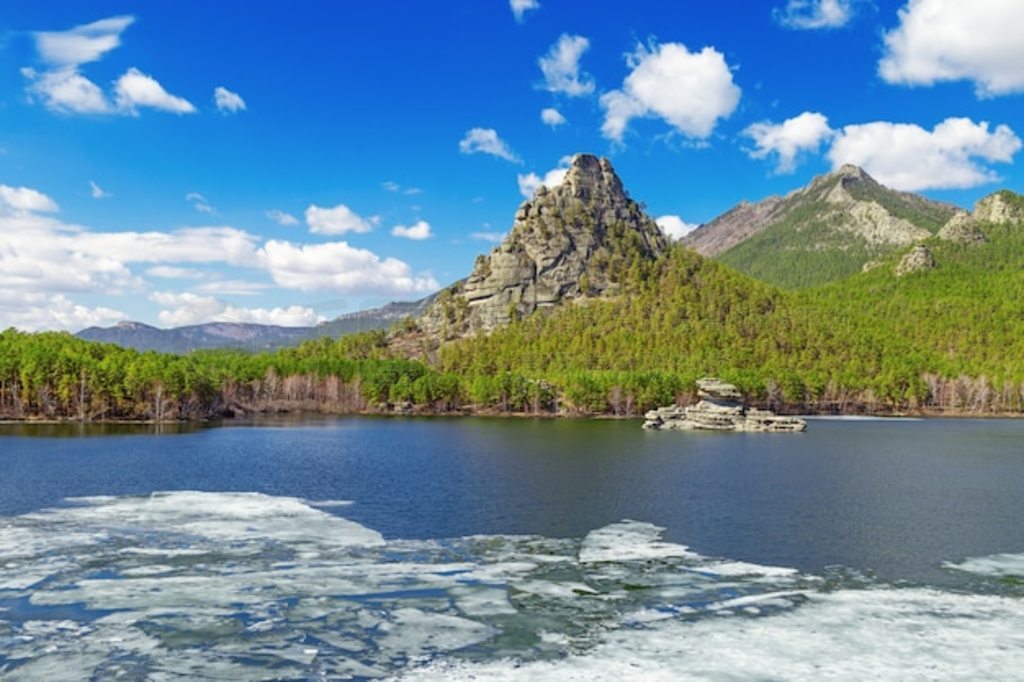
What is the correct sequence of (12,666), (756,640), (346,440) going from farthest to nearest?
(346,440) → (756,640) → (12,666)

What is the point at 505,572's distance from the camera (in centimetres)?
4266

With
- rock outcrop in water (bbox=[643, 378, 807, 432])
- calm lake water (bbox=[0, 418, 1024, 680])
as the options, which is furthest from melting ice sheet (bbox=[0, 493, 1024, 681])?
rock outcrop in water (bbox=[643, 378, 807, 432])

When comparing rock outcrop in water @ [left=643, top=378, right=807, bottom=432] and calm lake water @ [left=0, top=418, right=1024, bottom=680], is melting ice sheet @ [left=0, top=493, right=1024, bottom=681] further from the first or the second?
rock outcrop in water @ [left=643, top=378, right=807, bottom=432]

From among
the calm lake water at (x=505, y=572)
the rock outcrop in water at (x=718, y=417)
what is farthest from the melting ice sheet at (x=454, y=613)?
the rock outcrop in water at (x=718, y=417)

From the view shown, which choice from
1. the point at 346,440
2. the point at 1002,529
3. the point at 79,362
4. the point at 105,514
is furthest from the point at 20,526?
the point at 79,362

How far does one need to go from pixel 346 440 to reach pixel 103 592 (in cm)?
9874

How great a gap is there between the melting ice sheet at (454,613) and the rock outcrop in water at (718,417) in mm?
129059

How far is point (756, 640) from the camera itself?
1252 inches

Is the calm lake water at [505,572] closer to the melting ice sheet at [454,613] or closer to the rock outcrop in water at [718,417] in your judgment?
the melting ice sheet at [454,613]

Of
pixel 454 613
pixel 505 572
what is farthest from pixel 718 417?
pixel 454 613

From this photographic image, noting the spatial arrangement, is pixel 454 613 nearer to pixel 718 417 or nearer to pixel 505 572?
pixel 505 572

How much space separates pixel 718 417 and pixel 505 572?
5759 inches

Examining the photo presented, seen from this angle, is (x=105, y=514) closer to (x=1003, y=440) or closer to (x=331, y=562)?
(x=331, y=562)

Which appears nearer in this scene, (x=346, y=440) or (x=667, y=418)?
(x=346, y=440)
